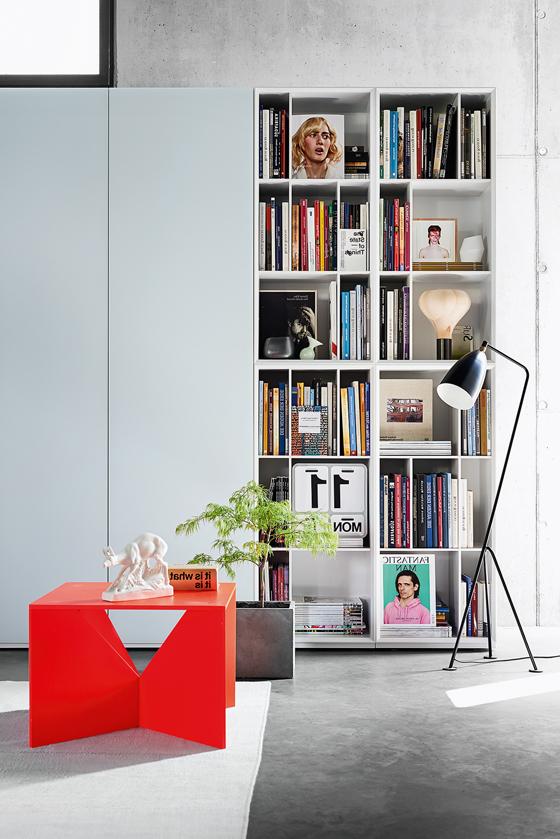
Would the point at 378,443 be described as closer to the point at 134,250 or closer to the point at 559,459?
the point at 559,459

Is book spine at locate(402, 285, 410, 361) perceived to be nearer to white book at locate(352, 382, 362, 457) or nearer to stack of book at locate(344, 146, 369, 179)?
white book at locate(352, 382, 362, 457)

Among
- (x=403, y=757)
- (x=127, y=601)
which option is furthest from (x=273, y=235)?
(x=403, y=757)

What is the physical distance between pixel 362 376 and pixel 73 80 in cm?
240

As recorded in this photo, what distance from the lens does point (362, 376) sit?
4.76 m

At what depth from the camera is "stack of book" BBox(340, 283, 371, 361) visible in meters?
4.48

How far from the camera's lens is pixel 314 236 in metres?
4.49

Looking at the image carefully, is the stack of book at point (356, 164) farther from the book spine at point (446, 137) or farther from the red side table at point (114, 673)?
the red side table at point (114, 673)

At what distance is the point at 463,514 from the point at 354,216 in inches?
67.5

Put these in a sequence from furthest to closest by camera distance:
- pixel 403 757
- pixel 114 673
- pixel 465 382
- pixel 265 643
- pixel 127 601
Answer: pixel 265 643
pixel 465 382
pixel 114 673
pixel 127 601
pixel 403 757

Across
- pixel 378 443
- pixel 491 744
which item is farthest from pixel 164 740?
pixel 378 443

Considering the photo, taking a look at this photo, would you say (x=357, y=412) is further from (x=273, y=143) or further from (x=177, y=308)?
(x=273, y=143)

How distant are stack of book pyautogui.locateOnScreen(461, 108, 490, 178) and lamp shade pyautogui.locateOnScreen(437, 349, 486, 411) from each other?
119cm

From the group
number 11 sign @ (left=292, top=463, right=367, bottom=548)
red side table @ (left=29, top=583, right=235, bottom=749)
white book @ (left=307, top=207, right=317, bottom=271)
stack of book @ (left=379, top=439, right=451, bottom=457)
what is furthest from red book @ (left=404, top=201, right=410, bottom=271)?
red side table @ (left=29, top=583, right=235, bottom=749)

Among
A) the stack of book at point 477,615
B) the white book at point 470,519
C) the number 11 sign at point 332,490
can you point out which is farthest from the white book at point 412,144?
the stack of book at point 477,615
